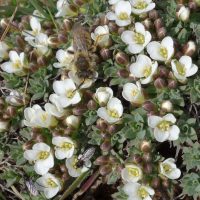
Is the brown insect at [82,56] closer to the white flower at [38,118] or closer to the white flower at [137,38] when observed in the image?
the white flower at [137,38]

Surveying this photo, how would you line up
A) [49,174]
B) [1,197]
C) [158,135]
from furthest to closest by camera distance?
1. [1,197]
2. [49,174]
3. [158,135]

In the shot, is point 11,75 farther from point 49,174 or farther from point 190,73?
point 190,73

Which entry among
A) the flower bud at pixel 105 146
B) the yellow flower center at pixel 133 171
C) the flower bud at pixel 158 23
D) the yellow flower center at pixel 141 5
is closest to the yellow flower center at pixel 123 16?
the yellow flower center at pixel 141 5

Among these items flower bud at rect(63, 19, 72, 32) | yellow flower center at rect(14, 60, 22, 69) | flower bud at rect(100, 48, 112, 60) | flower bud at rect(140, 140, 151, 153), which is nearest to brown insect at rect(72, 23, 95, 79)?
flower bud at rect(100, 48, 112, 60)

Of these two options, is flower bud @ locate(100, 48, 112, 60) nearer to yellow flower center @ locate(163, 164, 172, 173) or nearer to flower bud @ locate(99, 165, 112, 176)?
flower bud @ locate(99, 165, 112, 176)

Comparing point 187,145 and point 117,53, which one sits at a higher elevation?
point 117,53

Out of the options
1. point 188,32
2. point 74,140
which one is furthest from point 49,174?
point 188,32
